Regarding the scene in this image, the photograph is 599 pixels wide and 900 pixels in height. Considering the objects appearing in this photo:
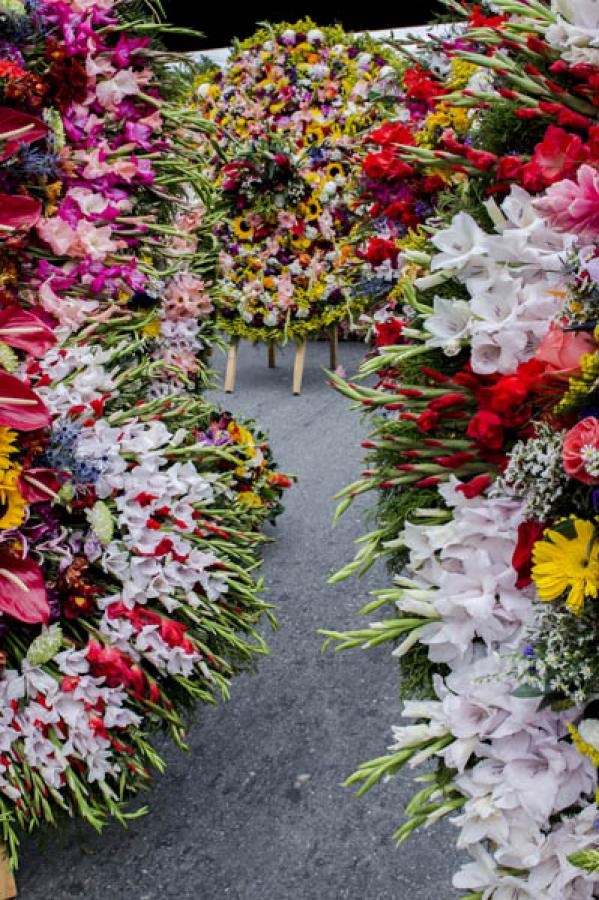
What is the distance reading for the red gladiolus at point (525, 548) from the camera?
1138mm

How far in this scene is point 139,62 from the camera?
2.14 meters

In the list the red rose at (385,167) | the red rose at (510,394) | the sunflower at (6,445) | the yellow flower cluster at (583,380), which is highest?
the yellow flower cluster at (583,380)

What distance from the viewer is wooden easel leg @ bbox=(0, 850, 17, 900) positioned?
1.80 m

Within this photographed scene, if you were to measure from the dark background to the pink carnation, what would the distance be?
211 inches

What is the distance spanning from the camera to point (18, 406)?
1.63 metres

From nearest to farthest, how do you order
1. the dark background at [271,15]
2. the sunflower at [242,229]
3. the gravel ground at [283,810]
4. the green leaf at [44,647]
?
the green leaf at [44,647], the gravel ground at [283,810], the sunflower at [242,229], the dark background at [271,15]

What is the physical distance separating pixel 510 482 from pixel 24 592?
3.23 feet

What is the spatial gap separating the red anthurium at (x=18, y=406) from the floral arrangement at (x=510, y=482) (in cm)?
64

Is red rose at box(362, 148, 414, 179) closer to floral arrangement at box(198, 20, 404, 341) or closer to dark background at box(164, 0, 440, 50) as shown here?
floral arrangement at box(198, 20, 404, 341)

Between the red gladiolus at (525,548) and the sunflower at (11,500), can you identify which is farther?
the sunflower at (11,500)

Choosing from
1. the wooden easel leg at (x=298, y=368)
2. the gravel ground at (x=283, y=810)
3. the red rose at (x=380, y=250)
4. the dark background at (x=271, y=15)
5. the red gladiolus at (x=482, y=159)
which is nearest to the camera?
the red gladiolus at (x=482, y=159)

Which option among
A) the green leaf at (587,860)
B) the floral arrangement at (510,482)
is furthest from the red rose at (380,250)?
the green leaf at (587,860)

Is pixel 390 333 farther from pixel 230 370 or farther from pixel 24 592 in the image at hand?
pixel 230 370

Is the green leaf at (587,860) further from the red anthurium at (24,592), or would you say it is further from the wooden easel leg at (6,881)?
the wooden easel leg at (6,881)
